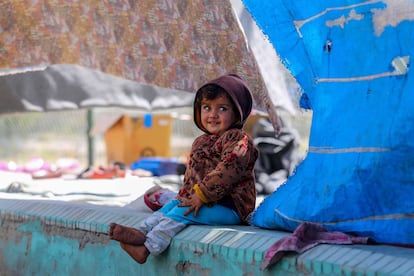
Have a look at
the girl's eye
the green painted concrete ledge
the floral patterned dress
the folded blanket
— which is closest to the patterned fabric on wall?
the girl's eye

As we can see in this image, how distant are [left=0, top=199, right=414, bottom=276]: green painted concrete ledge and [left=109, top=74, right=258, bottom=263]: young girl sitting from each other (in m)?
0.10

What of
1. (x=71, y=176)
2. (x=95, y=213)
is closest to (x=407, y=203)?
(x=95, y=213)

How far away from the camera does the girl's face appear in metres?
3.90

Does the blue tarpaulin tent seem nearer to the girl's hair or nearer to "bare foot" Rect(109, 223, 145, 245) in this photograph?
the girl's hair

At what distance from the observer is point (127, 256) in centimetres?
393

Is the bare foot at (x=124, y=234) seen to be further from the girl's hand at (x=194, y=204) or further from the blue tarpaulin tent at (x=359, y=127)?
the blue tarpaulin tent at (x=359, y=127)

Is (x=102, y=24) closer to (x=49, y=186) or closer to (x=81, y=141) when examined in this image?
(x=49, y=186)

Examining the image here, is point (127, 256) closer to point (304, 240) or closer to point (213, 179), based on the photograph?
point (213, 179)

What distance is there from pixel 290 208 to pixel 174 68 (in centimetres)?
238

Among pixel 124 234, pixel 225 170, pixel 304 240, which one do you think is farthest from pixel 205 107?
pixel 304 240

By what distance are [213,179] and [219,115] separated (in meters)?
0.40

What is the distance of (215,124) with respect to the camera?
155 inches

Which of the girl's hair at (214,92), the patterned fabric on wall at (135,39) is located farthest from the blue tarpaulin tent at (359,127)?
the patterned fabric on wall at (135,39)

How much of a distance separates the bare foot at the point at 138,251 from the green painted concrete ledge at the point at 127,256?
9cm
